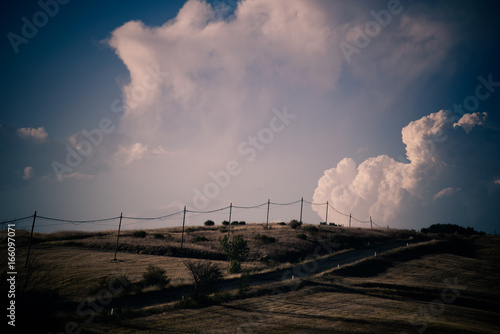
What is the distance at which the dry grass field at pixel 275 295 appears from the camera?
16.9 metres

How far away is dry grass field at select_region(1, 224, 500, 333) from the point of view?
1691 cm

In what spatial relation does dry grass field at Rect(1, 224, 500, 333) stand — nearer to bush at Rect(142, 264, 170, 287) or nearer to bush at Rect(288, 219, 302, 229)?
bush at Rect(142, 264, 170, 287)

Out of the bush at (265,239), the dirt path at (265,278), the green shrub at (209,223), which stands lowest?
the dirt path at (265,278)

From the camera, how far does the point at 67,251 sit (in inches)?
1651

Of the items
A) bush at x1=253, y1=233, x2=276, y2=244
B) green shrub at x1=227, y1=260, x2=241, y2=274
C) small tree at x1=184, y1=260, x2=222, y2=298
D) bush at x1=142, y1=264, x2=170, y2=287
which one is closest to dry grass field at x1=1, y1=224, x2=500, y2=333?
bush at x1=142, y1=264, x2=170, y2=287

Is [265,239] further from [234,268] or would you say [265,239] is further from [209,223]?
[209,223]

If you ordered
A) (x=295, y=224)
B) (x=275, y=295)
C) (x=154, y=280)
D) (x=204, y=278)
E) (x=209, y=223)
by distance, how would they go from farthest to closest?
(x=209, y=223), (x=295, y=224), (x=154, y=280), (x=275, y=295), (x=204, y=278)

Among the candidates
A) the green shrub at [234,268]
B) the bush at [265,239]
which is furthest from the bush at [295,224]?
the green shrub at [234,268]

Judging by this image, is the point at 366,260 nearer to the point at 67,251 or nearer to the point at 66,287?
the point at 66,287


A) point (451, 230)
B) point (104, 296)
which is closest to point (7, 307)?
point (104, 296)

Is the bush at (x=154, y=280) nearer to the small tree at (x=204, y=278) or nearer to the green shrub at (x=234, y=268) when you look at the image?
the small tree at (x=204, y=278)

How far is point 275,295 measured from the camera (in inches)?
1030

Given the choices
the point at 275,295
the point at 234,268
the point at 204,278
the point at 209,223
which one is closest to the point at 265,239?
the point at 234,268

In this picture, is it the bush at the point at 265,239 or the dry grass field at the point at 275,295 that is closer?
the dry grass field at the point at 275,295
